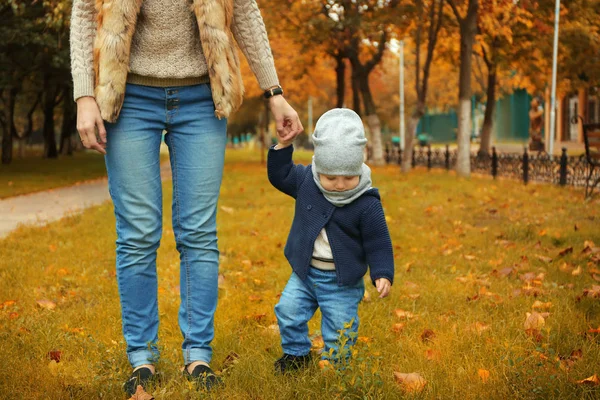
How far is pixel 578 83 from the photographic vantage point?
2473cm

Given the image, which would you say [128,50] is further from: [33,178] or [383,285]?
[33,178]

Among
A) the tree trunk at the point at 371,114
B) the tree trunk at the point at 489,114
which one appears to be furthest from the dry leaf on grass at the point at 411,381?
the tree trunk at the point at 489,114

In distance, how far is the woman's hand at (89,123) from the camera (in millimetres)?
2820

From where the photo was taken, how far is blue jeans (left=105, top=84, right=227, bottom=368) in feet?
9.80

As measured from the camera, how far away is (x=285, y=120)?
312 cm

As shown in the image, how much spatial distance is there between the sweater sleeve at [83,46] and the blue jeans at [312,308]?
1288 millimetres

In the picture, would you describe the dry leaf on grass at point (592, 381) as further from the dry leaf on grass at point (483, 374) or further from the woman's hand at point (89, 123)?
the woman's hand at point (89, 123)

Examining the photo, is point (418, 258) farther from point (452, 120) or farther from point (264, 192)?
→ point (452, 120)

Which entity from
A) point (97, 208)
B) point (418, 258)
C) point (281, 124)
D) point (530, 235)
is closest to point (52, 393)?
point (281, 124)

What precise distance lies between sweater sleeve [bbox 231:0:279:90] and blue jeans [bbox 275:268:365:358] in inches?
37.3

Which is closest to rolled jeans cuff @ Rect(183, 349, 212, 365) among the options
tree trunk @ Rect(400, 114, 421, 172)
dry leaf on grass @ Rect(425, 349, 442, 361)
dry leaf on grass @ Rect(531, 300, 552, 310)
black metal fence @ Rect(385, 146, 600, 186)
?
dry leaf on grass @ Rect(425, 349, 442, 361)

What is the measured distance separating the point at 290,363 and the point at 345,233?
0.68 meters

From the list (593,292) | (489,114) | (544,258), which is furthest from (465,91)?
(593,292)

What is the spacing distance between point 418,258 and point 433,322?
93.1 inches
